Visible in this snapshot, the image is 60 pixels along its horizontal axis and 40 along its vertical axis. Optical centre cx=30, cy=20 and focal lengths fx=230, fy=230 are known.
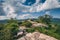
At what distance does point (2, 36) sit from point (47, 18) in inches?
528

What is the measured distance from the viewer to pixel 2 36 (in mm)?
24953

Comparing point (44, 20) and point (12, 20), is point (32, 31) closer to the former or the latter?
point (12, 20)

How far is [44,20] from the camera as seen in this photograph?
119 feet

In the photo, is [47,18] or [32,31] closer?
[32,31]

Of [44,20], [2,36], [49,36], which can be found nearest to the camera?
[2,36]

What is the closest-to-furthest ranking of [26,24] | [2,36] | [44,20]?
[2,36], [26,24], [44,20]

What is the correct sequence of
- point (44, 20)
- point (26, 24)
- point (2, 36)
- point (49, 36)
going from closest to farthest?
point (2, 36) < point (49, 36) < point (26, 24) < point (44, 20)

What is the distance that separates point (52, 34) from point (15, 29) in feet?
14.5

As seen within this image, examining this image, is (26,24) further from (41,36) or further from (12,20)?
(41,36)

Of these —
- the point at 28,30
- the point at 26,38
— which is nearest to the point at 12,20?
the point at 28,30

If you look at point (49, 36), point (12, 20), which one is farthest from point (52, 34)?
point (12, 20)

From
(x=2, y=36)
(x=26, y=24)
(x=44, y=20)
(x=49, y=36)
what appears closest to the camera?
(x=2, y=36)

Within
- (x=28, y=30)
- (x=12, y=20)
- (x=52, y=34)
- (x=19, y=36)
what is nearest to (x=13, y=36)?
(x=19, y=36)

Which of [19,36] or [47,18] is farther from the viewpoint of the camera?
[47,18]
